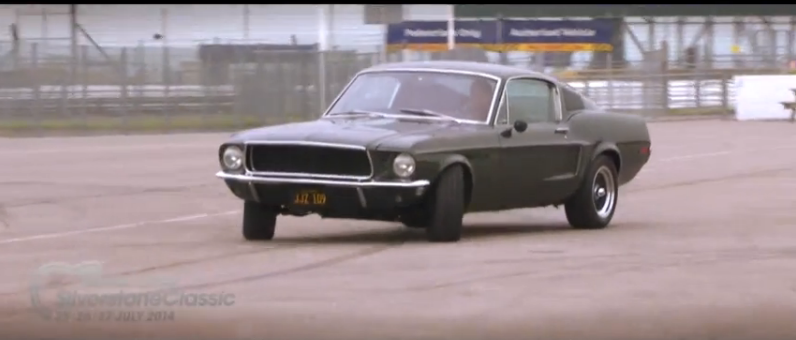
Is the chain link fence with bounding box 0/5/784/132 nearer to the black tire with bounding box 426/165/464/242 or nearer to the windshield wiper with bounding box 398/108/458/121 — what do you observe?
the windshield wiper with bounding box 398/108/458/121

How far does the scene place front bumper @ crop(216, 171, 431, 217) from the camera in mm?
10570

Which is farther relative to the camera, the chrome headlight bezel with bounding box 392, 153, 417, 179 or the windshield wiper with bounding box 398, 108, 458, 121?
the windshield wiper with bounding box 398, 108, 458, 121

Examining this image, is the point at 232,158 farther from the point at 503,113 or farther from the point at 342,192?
the point at 503,113

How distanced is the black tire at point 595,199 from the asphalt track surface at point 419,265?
0.18 meters

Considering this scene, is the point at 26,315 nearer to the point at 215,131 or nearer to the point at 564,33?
the point at 215,131

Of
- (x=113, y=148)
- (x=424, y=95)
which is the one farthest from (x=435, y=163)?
(x=113, y=148)

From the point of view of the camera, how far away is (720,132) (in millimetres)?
30844

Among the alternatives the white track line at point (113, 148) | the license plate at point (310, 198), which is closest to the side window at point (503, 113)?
the license plate at point (310, 198)

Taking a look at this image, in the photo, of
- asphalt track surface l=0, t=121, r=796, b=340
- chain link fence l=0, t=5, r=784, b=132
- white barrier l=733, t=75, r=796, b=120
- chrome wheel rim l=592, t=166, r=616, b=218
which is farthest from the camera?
white barrier l=733, t=75, r=796, b=120

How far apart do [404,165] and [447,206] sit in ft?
1.79

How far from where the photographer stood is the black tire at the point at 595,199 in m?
12.7

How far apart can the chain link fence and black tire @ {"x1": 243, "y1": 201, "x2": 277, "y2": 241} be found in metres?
20.6

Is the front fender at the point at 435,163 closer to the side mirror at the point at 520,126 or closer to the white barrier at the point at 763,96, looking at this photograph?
the side mirror at the point at 520,126

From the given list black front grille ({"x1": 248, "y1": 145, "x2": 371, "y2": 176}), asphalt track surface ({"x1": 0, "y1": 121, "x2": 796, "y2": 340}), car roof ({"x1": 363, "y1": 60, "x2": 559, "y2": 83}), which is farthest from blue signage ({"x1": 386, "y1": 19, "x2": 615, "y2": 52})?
black front grille ({"x1": 248, "y1": 145, "x2": 371, "y2": 176})
